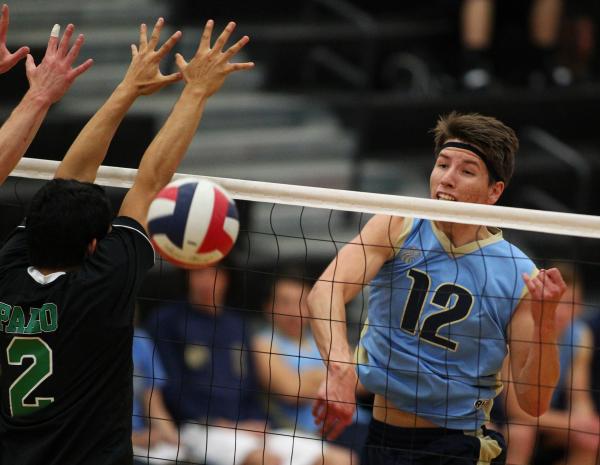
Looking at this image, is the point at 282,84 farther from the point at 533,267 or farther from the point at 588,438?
the point at 533,267

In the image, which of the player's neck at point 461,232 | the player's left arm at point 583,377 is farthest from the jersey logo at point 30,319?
the player's left arm at point 583,377

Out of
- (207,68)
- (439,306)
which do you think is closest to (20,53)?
(207,68)

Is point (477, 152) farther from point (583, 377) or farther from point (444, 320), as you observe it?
point (583, 377)

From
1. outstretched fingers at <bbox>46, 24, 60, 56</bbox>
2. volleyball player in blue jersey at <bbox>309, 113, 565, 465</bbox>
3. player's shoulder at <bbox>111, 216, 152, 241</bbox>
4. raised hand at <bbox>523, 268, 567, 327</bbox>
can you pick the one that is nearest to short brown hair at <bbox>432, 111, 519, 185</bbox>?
volleyball player in blue jersey at <bbox>309, 113, 565, 465</bbox>

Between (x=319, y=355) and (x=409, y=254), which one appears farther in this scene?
(x=319, y=355)

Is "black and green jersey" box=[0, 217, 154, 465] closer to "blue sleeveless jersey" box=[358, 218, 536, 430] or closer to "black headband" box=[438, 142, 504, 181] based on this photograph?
"blue sleeveless jersey" box=[358, 218, 536, 430]

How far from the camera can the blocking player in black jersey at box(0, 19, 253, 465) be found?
14.0ft

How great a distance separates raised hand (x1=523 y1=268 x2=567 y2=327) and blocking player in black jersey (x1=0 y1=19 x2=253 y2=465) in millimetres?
1572

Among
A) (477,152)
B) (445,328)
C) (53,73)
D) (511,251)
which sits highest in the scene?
(53,73)

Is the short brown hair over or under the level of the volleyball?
over

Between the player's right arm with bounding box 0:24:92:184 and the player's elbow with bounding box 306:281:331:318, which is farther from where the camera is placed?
the player's elbow with bounding box 306:281:331:318

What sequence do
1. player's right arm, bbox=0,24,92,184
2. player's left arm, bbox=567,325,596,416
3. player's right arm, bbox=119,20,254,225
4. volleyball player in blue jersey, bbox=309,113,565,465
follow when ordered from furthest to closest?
1. player's left arm, bbox=567,325,596,416
2. volleyball player in blue jersey, bbox=309,113,565,465
3. player's right arm, bbox=0,24,92,184
4. player's right arm, bbox=119,20,254,225

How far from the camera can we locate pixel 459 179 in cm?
525

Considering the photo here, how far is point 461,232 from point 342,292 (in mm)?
625
